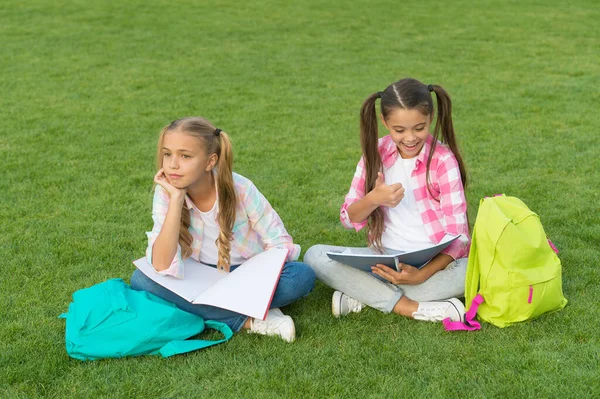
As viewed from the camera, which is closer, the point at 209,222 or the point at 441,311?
the point at 441,311

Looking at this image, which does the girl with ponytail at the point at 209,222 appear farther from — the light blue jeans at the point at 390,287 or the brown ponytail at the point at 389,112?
the brown ponytail at the point at 389,112

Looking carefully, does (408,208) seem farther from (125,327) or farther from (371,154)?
(125,327)

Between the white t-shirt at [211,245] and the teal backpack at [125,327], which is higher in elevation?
the white t-shirt at [211,245]

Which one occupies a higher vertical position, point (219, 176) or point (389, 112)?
point (389, 112)

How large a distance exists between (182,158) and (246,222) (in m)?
0.47

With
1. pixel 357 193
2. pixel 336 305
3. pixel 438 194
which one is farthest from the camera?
pixel 357 193

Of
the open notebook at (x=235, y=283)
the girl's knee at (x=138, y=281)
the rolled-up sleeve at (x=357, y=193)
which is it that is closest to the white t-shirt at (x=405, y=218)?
the rolled-up sleeve at (x=357, y=193)

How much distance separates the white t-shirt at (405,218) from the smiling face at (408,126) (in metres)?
0.17

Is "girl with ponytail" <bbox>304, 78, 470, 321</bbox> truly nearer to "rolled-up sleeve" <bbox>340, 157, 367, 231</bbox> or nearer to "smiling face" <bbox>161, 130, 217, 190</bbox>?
"rolled-up sleeve" <bbox>340, 157, 367, 231</bbox>

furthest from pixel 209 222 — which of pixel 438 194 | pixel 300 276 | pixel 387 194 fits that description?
pixel 438 194

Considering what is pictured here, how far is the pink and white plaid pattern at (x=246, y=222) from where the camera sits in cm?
361

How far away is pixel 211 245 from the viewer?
12.3 feet

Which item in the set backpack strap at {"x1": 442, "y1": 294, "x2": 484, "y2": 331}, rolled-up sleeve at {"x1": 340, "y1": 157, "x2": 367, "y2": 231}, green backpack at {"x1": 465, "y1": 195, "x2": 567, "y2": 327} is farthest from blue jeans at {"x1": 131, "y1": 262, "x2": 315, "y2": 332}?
green backpack at {"x1": 465, "y1": 195, "x2": 567, "y2": 327}

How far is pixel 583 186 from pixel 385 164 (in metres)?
2.10
